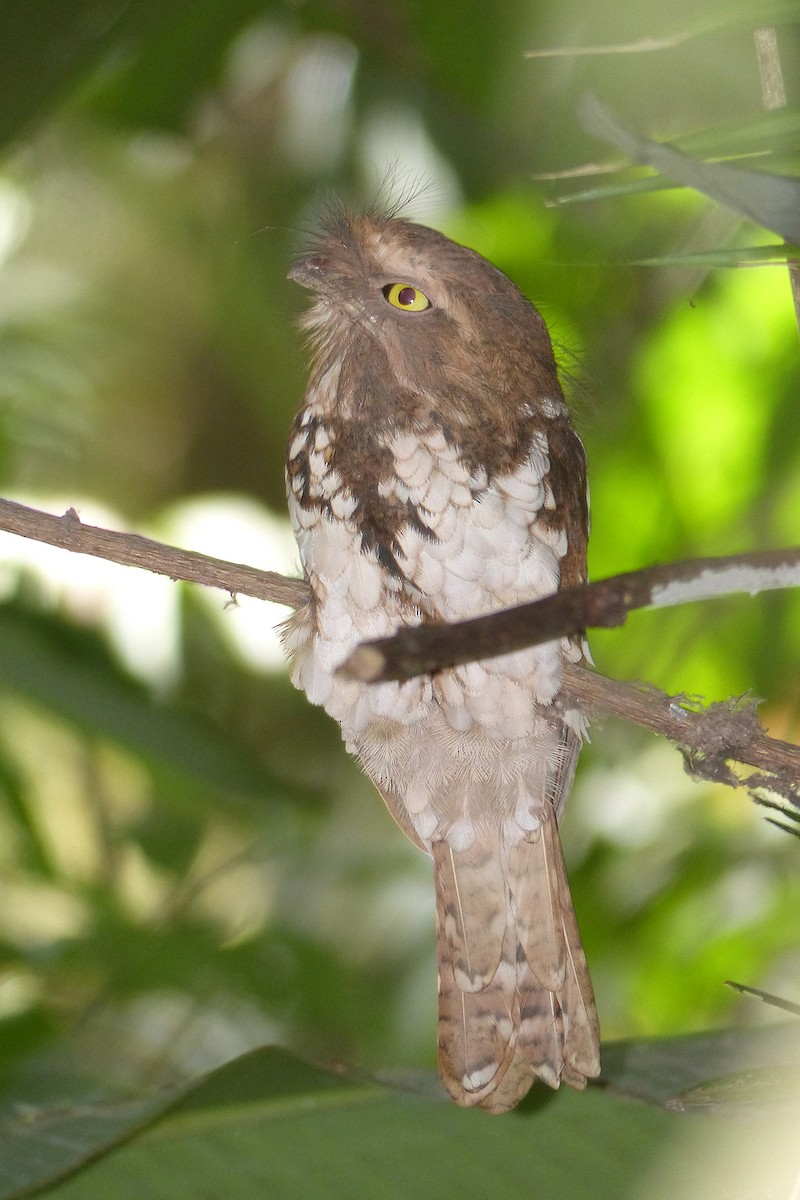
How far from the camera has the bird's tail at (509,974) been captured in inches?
72.1

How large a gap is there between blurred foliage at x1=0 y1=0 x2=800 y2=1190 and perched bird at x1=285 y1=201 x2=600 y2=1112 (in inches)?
10.1

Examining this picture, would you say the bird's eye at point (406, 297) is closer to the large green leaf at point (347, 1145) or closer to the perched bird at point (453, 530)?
the perched bird at point (453, 530)

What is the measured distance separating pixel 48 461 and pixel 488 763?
2.57m

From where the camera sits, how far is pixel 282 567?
10.5 ft

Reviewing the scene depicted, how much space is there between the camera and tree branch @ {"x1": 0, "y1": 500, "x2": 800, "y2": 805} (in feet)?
2.54

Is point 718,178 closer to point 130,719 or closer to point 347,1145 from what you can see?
point 347,1145

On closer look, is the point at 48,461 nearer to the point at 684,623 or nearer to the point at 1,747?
the point at 1,747

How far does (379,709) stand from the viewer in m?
1.98

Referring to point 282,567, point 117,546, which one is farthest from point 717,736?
point 282,567

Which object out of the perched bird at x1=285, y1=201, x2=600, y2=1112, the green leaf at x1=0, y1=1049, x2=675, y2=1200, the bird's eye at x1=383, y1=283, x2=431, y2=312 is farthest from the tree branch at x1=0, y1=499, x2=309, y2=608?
the green leaf at x1=0, y1=1049, x2=675, y2=1200

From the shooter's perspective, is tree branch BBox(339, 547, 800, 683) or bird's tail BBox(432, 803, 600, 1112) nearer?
tree branch BBox(339, 547, 800, 683)

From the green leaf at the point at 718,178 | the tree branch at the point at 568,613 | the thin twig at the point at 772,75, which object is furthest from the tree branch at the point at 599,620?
the thin twig at the point at 772,75

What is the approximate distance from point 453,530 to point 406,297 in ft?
1.21

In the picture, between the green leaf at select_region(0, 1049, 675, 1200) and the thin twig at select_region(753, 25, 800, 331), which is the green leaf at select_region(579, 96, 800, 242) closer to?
the thin twig at select_region(753, 25, 800, 331)
